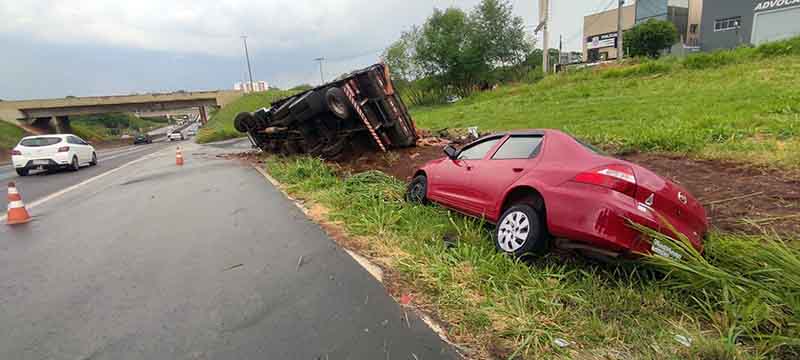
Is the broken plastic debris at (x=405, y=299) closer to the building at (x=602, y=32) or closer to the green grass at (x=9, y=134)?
the green grass at (x=9, y=134)

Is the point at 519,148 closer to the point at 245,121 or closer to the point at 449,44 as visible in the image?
the point at 245,121

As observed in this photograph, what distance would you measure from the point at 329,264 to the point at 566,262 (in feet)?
7.35

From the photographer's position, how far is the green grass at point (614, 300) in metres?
2.21

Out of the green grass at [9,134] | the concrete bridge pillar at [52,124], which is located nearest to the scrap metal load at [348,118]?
the green grass at [9,134]

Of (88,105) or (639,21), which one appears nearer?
(88,105)

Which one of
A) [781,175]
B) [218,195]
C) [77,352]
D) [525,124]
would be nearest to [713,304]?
[781,175]

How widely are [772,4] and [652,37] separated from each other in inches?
430

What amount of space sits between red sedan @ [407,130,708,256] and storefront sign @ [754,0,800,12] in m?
46.9

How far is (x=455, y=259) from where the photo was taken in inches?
140

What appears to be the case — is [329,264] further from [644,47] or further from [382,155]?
[644,47]

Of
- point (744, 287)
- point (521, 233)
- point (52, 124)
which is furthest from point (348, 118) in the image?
point (52, 124)

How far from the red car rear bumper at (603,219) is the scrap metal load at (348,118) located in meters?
6.69

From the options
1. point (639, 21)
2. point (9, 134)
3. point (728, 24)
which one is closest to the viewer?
point (9, 134)

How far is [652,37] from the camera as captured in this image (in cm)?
3662
